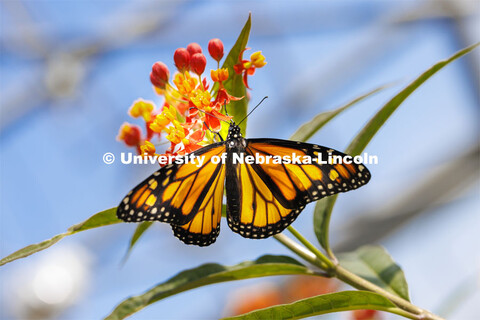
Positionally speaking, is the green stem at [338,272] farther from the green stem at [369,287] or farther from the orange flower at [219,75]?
the orange flower at [219,75]

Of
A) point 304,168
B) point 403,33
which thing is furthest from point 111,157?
point 403,33

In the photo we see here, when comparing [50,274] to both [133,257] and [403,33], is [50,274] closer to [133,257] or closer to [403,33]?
[133,257]

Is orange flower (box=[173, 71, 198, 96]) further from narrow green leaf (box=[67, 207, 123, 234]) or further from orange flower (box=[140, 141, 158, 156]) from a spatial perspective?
narrow green leaf (box=[67, 207, 123, 234])

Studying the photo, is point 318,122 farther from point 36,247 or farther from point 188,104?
point 36,247

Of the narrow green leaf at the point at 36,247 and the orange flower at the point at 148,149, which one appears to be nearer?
the narrow green leaf at the point at 36,247

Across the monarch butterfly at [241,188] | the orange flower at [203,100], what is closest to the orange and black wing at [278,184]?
the monarch butterfly at [241,188]
